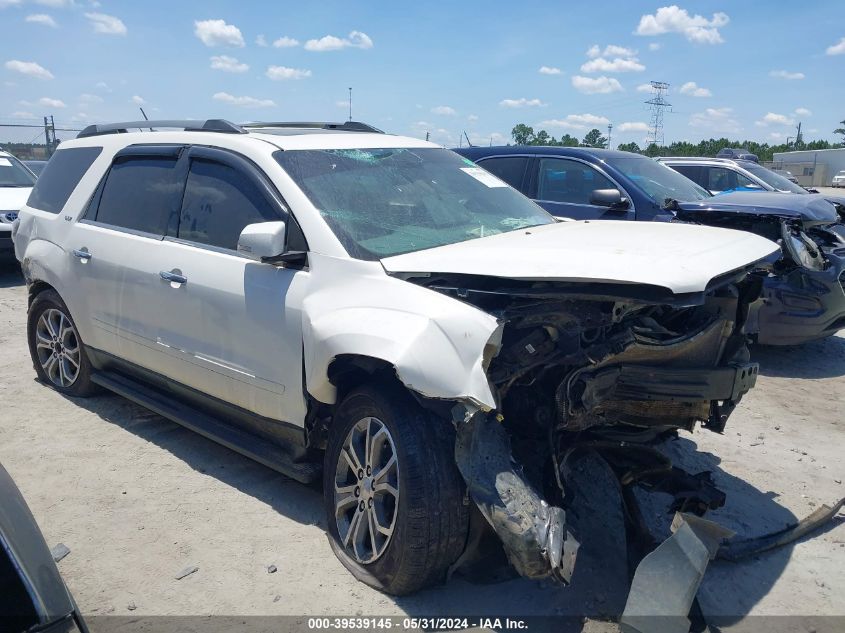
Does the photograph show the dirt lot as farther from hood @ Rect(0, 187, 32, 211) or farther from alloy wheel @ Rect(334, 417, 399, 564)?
hood @ Rect(0, 187, 32, 211)

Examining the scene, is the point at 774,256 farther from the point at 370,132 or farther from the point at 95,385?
the point at 95,385

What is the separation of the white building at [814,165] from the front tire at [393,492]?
53211mm

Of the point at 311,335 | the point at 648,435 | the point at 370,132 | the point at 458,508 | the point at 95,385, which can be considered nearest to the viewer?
the point at 458,508

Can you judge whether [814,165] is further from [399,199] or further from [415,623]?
[415,623]

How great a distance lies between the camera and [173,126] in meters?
4.69

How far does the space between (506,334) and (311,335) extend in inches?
35.4

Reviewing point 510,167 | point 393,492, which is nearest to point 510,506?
point 393,492

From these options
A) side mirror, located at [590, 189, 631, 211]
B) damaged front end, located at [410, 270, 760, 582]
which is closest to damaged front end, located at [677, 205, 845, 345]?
side mirror, located at [590, 189, 631, 211]

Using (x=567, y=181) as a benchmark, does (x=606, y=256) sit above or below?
below

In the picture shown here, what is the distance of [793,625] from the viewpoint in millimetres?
2996

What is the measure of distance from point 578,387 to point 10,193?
1075 cm

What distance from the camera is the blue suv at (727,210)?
6297 mm

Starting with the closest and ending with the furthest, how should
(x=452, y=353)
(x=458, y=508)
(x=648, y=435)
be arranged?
(x=452, y=353) < (x=458, y=508) < (x=648, y=435)

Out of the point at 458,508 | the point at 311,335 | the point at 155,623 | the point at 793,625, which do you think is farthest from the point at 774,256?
the point at 155,623
